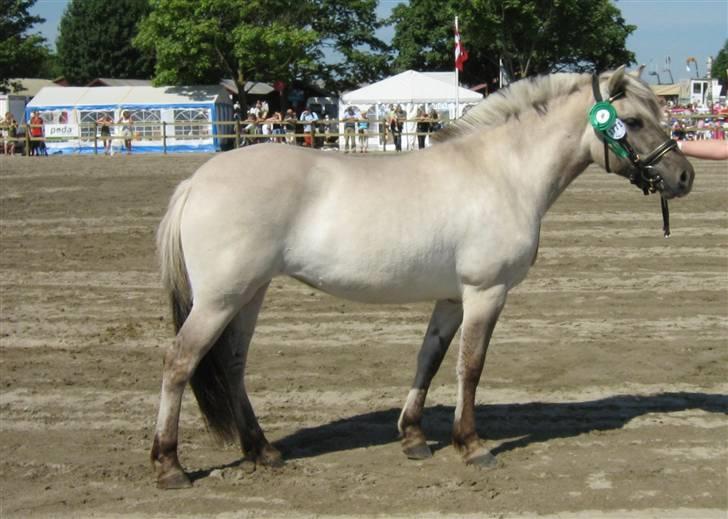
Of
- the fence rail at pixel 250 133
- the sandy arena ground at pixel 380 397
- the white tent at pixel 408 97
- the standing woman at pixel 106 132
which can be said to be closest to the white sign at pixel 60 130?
the fence rail at pixel 250 133

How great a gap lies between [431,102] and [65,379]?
111 feet

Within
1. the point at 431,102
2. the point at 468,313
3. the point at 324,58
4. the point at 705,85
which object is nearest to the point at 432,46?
the point at 324,58

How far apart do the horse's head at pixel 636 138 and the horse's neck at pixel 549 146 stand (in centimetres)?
13

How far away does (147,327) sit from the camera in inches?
354

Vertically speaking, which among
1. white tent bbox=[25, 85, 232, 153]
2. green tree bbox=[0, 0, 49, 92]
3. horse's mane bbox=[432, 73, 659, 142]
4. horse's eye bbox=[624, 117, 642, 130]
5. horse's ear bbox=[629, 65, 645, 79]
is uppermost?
green tree bbox=[0, 0, 49, 92]

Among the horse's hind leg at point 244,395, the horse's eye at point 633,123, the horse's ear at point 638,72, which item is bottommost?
the horse's hind leg at point 244,395

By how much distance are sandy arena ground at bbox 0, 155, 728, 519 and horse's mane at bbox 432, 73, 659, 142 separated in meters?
2.02

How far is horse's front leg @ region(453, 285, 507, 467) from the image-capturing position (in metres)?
5.62

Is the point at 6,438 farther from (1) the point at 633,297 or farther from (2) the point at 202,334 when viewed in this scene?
(1) the point at 633,297

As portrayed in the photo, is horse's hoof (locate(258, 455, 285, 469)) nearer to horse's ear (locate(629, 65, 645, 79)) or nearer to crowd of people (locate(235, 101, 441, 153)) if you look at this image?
horse's ear (locate(629, 65, 645, 79))

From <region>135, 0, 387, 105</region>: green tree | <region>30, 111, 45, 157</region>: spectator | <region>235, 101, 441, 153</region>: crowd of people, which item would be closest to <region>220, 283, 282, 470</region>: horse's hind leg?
<region>235, 101, 441, 153</region>: crowd of people

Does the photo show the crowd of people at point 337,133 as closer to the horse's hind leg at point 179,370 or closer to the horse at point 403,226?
the horse at point 403,226

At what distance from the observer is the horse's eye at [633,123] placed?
19.2 ft

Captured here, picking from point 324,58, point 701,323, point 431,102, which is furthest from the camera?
point 324,58
